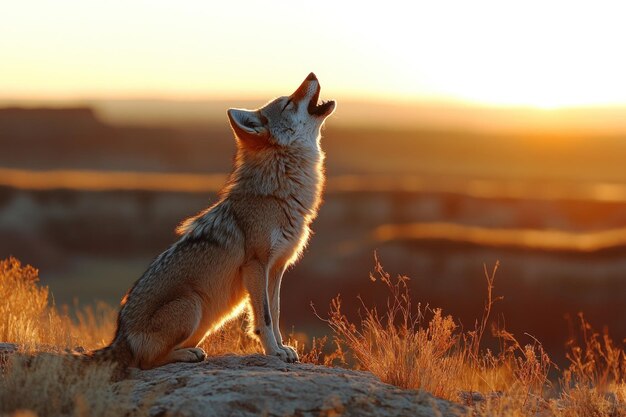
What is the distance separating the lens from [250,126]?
34.2 feet

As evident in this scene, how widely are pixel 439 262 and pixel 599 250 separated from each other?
205 inches

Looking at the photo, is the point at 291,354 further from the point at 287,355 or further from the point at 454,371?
the point at 454,371


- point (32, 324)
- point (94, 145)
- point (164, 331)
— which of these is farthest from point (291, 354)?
point (94, 145)

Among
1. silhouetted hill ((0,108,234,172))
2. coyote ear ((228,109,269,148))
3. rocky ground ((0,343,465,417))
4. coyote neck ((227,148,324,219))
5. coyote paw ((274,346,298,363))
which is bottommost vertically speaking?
silhouetted hill ((0,108,234,172))

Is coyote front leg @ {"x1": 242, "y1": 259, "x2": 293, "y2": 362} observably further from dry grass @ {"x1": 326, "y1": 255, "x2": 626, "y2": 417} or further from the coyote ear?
the coyote ear

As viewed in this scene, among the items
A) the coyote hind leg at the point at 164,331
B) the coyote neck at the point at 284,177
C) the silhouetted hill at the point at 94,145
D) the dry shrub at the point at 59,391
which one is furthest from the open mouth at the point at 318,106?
the silhouetted hill at the point at 94,145

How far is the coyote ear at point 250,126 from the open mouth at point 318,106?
0.49 metres

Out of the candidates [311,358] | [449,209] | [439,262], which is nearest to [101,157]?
[449,209]

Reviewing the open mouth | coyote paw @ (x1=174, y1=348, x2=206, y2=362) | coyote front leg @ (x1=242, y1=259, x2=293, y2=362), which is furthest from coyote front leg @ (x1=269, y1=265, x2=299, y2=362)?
the open mouth

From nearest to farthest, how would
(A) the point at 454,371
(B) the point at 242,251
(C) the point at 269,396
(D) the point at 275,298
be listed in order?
1. (C) the point at 269,396
2. (A) the point at 454,371
3. (B) the point at 242,251
4. (D) the point at 275,298

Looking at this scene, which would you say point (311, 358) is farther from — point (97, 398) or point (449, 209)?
point (449, 209)

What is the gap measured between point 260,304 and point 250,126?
6.44 ft

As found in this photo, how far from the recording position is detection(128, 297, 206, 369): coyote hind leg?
30.6 feet

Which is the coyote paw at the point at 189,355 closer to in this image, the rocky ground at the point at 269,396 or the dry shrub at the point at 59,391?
the rocky ground at the point at 269,396
